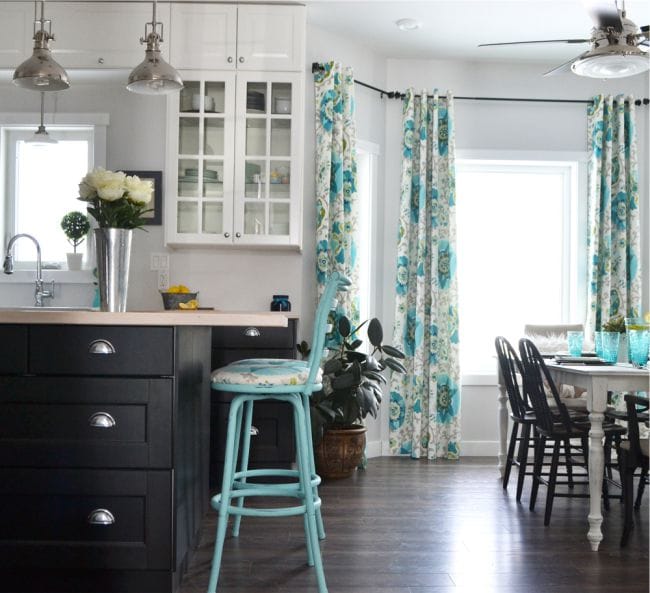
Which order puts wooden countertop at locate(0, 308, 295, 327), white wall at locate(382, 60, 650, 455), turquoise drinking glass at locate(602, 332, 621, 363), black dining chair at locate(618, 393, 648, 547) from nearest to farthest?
wooden countertop at locate(0, 308, 295, 327) → black dining chair at locate(618, 393, 648, 547) → turquoise drinking glass at locate(602, 332, 621, 363) → white wall at locate(382, 60, 650, 455)

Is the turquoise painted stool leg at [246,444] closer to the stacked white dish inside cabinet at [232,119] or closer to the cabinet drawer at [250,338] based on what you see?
the cabinet drawer at [250,338]

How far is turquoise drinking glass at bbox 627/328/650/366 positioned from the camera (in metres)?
3.58

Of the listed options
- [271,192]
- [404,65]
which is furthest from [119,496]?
[404,65]

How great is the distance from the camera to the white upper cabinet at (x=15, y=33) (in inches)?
171

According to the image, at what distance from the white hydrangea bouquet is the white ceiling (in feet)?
7.73

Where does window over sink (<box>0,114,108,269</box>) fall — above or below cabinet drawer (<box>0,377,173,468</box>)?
above

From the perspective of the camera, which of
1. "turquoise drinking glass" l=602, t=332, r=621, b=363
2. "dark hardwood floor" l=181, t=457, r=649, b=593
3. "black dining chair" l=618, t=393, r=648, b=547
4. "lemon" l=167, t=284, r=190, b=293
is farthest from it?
A: "lemon" l=167, t=284, r=190, b=293

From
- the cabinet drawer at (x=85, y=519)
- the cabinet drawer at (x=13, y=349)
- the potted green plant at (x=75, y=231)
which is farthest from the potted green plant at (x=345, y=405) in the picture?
the cabinet drawer at (x=13, y=349)

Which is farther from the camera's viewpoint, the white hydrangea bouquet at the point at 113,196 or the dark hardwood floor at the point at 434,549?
the dark hardwood floor at the point at 434,549

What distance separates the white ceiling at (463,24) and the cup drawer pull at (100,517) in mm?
3211

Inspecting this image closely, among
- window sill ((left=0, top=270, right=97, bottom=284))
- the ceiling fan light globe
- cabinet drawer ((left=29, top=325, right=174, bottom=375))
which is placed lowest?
cabinet drawer ((left=29, top=325, right=174, bottom=375))

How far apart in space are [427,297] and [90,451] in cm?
331

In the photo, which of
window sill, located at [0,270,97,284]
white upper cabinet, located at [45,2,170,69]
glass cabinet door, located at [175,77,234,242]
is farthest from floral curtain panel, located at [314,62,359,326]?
window sill, located at [0,270,97,284]

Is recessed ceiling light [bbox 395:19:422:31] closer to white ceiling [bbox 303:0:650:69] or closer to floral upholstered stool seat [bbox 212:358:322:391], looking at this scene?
white ceiling [bbox 303:0:650:69]
